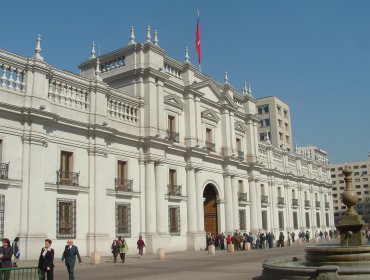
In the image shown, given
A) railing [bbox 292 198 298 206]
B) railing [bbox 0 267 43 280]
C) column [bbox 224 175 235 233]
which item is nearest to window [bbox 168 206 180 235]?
column [bbox 224 175 235 233]

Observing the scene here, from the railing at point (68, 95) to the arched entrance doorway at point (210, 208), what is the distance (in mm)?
15631

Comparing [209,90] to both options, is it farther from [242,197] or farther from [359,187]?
[359,187]

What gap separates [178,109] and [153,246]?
11386mm

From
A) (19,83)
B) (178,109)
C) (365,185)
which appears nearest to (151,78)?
(178,109)

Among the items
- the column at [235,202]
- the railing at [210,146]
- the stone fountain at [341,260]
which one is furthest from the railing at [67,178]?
the column at [235,202]

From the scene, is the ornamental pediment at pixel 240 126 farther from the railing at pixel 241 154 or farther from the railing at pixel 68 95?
the railing at pixel 68 95

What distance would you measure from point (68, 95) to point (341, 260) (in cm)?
1932

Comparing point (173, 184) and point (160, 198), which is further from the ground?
point (173, 184)

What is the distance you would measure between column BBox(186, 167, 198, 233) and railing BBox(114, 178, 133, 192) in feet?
21.1

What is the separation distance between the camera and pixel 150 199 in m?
31.9

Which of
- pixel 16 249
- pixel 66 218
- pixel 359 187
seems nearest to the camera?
pixel 16 249

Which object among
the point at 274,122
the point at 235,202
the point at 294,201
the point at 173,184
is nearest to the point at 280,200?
the point at 294,201

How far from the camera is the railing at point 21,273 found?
10.6 metres

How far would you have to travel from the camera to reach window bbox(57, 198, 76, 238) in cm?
2589
